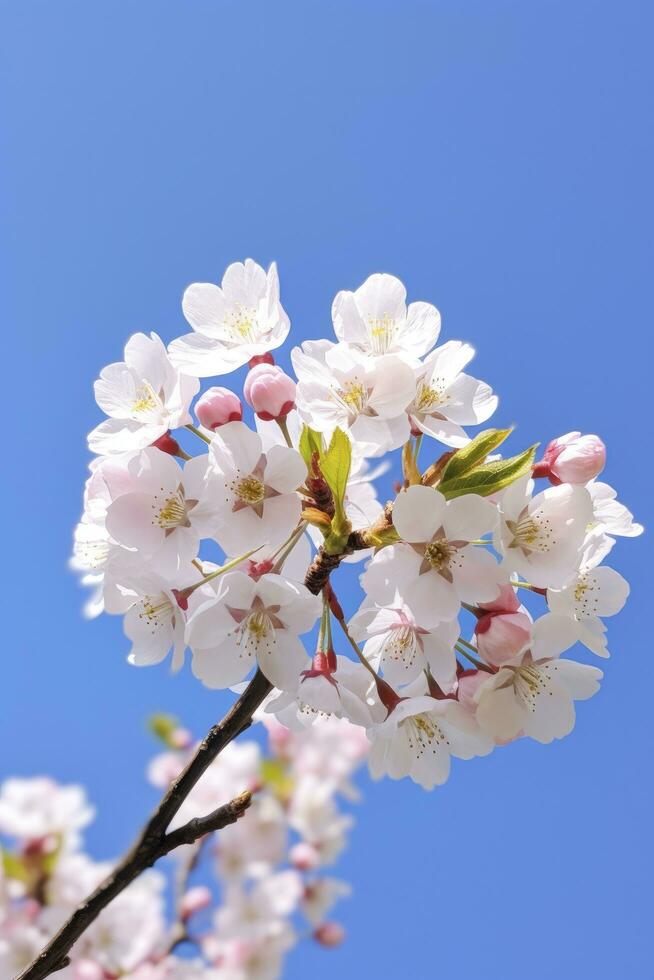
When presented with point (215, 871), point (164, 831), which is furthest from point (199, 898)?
point (164, 831)

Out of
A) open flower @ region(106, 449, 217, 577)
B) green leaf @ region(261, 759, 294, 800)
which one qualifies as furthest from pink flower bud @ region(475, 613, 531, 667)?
green leaf @ region(261, 759, 294, 800)

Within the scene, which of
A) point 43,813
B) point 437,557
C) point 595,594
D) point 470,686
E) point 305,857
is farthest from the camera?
point 305,857

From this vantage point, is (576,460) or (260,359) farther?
(260,359)

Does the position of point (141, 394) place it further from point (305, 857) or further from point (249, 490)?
point (305, 857)

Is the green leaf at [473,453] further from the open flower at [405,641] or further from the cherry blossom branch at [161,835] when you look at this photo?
the cherry blossom branch at [161,835]

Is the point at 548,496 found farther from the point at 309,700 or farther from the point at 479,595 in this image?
the point at 309,700

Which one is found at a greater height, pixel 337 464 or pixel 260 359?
pixel 260 359

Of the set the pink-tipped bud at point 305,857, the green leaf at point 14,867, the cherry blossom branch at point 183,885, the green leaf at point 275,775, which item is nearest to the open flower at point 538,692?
the cherry blossom branch at point 183,885
